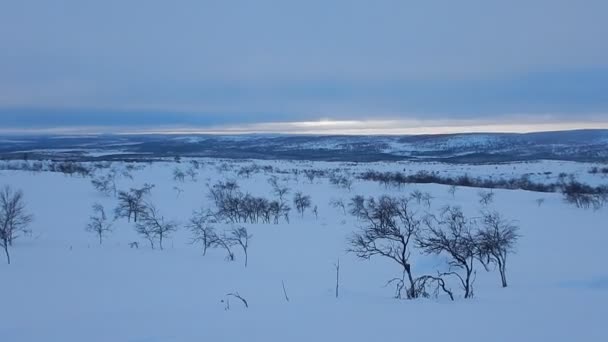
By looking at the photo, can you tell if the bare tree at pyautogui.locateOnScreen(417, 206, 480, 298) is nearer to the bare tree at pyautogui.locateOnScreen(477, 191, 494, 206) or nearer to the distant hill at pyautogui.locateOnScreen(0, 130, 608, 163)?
the bare tree at pyautogui.locateOnScreen(477, 191, 494, 206)

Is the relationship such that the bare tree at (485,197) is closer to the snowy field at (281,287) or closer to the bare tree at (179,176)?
the snowy field at (281,287)

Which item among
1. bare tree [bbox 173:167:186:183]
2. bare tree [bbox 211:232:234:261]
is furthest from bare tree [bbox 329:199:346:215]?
bare tree [bbox 173:167:186:183]

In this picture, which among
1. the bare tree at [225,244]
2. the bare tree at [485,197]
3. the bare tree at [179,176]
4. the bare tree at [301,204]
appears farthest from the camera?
the bare tree at [179,176]

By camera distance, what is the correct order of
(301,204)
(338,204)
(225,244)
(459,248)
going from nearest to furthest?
(459,248) → (225,244) → (301,204) → (338,204)

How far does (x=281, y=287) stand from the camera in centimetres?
1284

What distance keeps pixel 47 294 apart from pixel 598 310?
11240 millimetres

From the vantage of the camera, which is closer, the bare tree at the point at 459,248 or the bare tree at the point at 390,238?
the bare tree at the point at 459,248

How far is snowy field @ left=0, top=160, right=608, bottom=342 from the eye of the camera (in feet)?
21.0

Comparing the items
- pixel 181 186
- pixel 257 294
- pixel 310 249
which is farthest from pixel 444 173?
pixel 257 294

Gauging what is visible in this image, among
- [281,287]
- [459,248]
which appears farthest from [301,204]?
[459,248]

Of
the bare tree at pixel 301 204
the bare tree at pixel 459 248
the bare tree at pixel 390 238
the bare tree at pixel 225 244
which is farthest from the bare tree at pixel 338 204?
the bare tree at pixel 459 248

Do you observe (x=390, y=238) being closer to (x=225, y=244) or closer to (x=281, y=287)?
(x=281, y=287)

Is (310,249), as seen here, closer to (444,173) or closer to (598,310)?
(598,310)

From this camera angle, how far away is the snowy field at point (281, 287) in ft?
21.0
